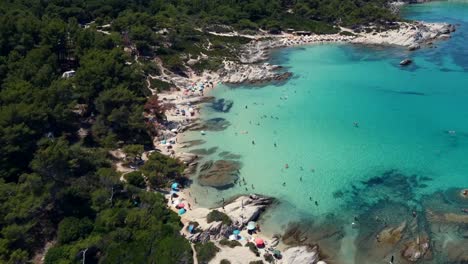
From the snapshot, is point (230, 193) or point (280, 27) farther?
point (280, 27)

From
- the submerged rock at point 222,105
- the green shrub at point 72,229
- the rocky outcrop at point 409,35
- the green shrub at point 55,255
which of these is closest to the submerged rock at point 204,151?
the submerged rock at point 222,105

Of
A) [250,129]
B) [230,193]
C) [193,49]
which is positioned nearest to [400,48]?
[193,49]

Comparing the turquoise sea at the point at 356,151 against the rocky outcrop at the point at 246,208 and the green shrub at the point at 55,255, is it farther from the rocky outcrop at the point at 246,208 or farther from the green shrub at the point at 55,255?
the green shrub at the point at 55,255

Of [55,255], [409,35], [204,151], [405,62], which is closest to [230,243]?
[55,255]

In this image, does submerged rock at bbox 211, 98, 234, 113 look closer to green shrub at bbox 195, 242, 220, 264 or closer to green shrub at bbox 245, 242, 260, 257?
green shrub at bbox 245, 242, 260, 257

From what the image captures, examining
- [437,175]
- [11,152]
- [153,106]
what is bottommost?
[437,175]

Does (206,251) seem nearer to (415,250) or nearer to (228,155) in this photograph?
(415,250)

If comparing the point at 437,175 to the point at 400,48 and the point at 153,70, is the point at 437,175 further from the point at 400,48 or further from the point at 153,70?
the point at 400,48
